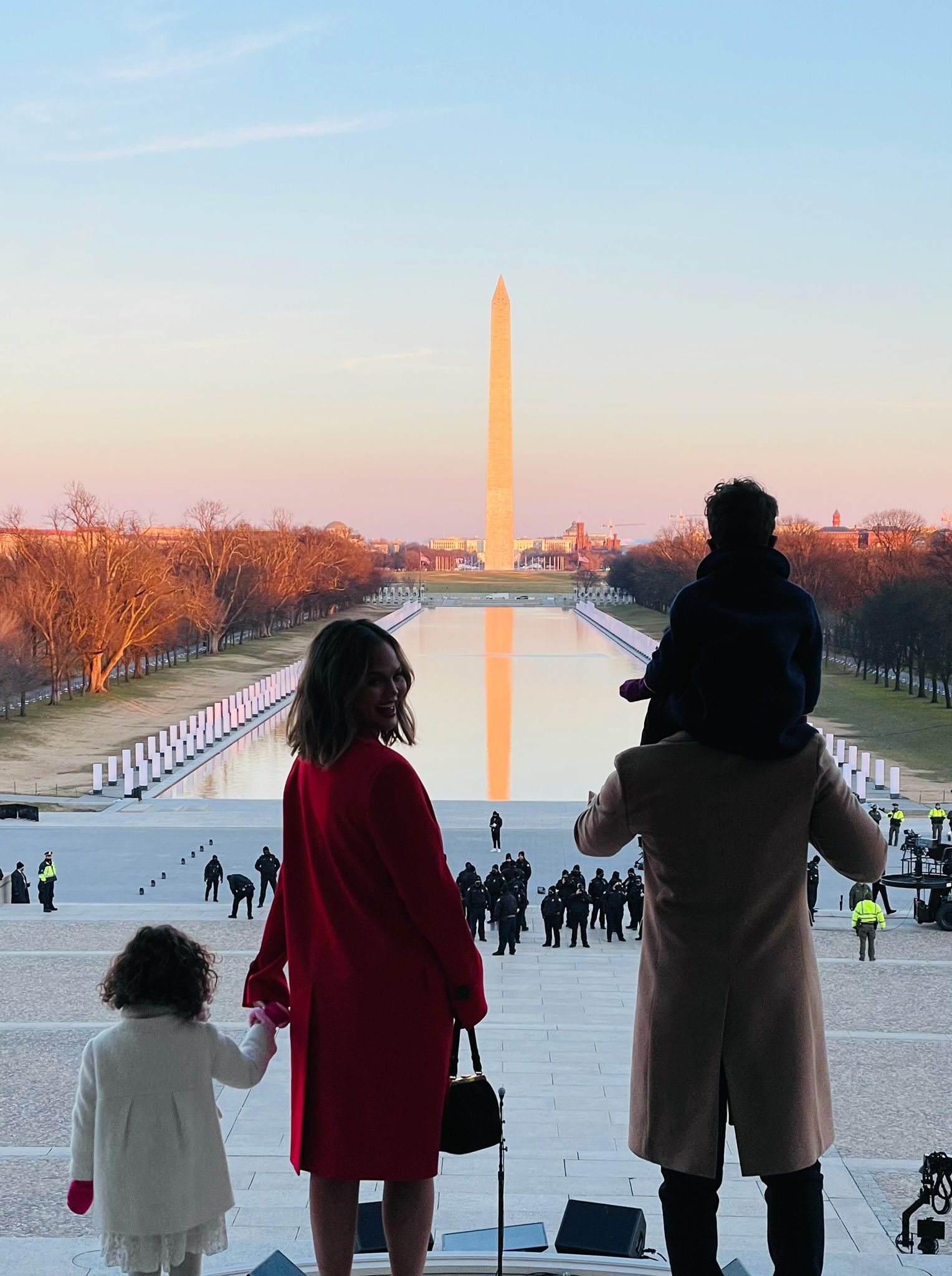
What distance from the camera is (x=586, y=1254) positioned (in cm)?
405

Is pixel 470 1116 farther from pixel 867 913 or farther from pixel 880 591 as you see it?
pixel 880 591

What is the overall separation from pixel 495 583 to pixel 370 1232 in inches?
5178

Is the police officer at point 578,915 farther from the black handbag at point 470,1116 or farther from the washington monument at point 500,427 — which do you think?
the washington monument at point 500,427

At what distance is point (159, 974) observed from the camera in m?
3.04

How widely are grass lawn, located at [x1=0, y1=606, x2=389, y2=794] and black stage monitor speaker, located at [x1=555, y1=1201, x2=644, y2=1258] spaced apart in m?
23.0

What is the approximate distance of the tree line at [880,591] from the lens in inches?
1794

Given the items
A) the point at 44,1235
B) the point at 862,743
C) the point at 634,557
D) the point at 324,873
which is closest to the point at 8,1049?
the point at 44,1235

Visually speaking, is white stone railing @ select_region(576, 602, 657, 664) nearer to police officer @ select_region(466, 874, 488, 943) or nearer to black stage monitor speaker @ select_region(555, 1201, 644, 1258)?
police officer @ select_region(466, 874, 488, 943)

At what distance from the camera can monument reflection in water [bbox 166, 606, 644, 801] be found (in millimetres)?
29000

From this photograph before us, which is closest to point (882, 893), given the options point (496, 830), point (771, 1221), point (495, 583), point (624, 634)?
point (496, 830)

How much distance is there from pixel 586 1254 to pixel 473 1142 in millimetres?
1394

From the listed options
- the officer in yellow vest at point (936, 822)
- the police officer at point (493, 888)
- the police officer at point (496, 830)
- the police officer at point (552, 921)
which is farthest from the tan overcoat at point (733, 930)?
the police officer at point (496, 830)

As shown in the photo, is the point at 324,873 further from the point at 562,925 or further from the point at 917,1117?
the point at 562,925

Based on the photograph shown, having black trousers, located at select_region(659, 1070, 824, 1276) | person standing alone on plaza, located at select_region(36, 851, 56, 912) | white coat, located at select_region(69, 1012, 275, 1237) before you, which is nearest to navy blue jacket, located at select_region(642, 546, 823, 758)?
black trousers, located at select_region(659, 1070, 824, 1276)
